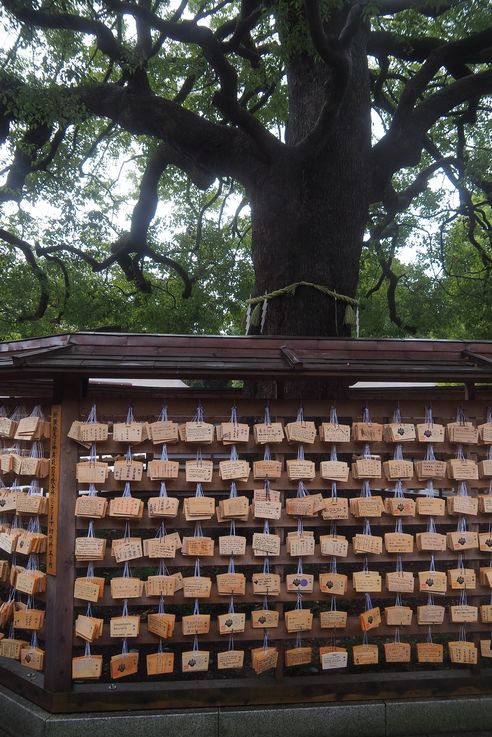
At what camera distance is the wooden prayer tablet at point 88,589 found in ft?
14.3

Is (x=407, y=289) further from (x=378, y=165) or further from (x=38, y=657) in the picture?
(x=38, y=657)

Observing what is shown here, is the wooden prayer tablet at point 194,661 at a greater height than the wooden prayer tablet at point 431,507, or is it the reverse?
the wooden prayer tablet at point 431,507

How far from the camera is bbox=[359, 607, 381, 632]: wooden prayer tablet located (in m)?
4.64

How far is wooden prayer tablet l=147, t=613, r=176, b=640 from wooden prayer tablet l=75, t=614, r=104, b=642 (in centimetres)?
38

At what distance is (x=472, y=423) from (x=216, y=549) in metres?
2.40

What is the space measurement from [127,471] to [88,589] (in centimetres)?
92

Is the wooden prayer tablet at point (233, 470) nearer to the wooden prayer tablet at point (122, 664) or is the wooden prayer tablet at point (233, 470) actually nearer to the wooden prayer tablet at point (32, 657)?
the wooden prayer tablet at point (122, 664)

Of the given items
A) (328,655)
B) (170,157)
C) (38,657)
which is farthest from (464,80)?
(38,657)

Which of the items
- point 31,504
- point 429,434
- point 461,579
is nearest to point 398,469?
point 429,434

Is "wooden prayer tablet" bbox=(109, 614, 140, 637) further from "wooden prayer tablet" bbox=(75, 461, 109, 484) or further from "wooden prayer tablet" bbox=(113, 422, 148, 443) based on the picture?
"wooden prayer tablet" bbox=(113, 422, 148, 443)

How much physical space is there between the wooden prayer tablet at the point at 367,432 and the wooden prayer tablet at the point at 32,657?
9.93ft

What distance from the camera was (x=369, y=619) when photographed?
4.65 metres

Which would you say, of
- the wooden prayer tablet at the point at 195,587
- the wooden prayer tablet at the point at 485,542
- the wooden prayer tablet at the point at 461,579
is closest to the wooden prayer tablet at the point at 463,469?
the wooden prayer tablet at the point at 485,542

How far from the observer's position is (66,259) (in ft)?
46.7
